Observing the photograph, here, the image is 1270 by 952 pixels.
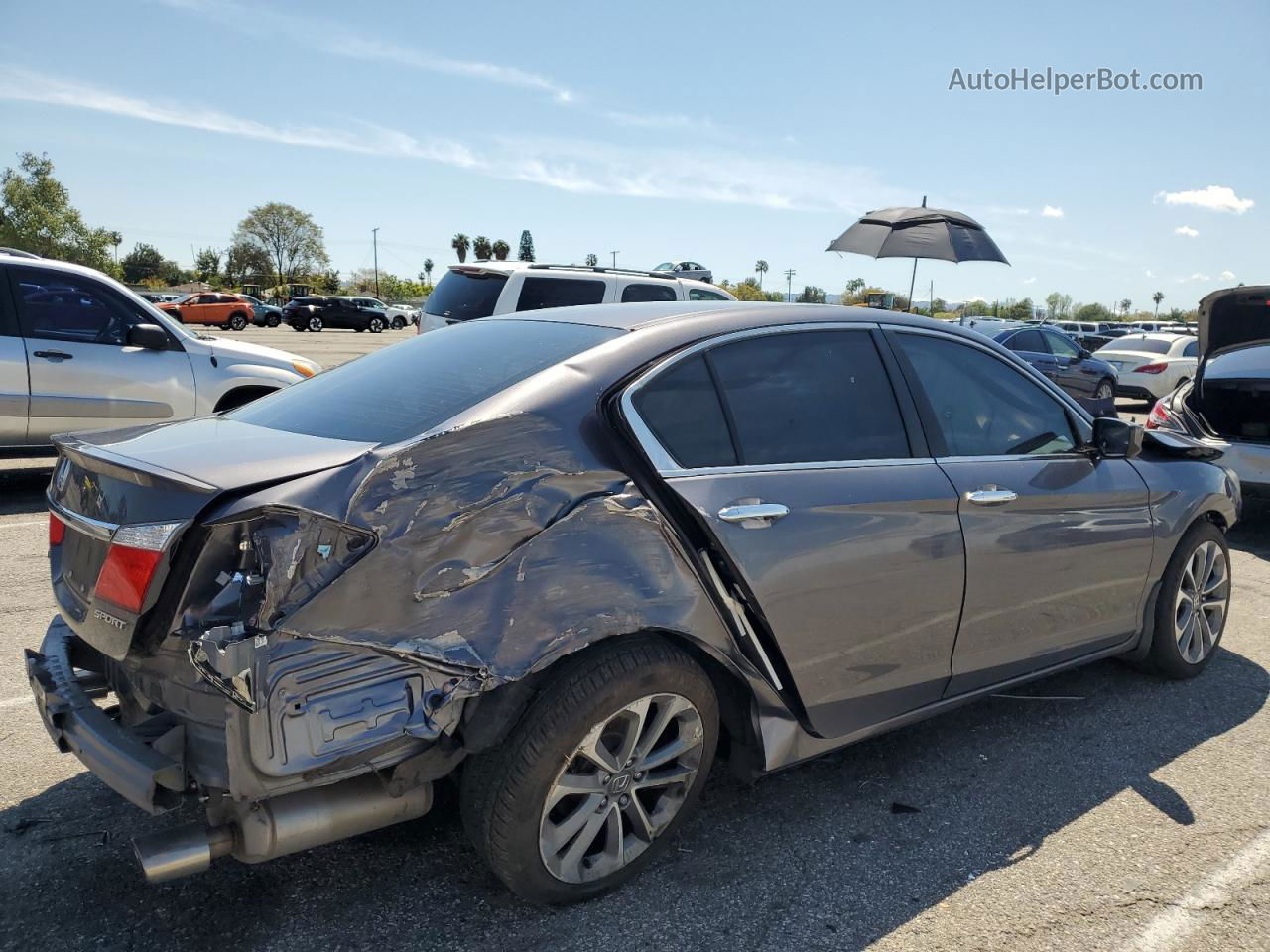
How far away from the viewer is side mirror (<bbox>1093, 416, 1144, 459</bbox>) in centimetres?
385

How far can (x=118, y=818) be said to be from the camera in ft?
9.64

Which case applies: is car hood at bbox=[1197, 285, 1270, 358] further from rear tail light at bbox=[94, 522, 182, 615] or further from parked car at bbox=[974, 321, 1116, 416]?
parked car at bbox=[974, 321, 1116, 416]

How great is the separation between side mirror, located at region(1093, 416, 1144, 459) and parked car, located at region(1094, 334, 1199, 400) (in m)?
16.2

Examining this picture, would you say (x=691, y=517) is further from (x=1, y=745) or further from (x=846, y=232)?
(x=846, y=232)

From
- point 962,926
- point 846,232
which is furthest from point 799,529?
point 846,232

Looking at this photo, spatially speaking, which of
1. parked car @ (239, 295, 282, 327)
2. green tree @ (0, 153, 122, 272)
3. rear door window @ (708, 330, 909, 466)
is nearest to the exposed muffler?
rear door window @ (708, 330, 909, 466)

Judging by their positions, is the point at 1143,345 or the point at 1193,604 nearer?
the point at 1193,604

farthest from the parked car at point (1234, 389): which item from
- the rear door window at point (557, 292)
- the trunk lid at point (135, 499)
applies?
the trunk lid at point (135, 499)

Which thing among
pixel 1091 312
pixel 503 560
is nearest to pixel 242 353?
pixel 503 560

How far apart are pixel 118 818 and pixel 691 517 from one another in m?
2.01

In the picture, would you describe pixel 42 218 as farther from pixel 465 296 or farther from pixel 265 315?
pixel 465 296

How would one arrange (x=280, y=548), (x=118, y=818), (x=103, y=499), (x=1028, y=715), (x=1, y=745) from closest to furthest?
(x=280, y=548), (x=103, y=499), (x=118, y=818), (x=1, y=745), (x=1028, y=715)

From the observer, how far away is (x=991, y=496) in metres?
3.30

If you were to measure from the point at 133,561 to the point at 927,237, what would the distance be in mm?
12682
